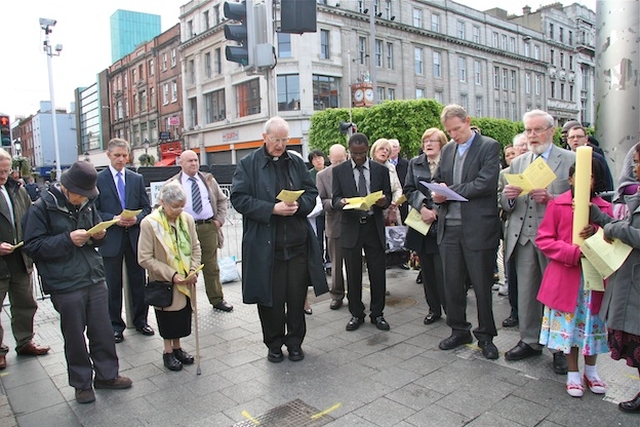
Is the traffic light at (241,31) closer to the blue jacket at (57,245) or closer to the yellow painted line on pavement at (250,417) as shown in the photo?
the blue jacket at (57,245)

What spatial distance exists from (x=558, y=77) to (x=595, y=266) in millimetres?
64567

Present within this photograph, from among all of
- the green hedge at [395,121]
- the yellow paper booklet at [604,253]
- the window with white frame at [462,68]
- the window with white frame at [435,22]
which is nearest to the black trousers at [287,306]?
the yellow paper booklet at [604,253]

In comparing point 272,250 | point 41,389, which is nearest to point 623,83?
point 272,250

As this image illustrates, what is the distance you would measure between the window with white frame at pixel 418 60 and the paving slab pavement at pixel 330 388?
39.7 metres

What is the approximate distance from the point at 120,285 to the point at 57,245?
186cm

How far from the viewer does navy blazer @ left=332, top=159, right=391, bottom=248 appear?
5414 mm

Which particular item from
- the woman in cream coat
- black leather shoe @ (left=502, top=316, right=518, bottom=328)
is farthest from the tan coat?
black leather shoe @ (left=502, top=316, right=518, bottom=328)

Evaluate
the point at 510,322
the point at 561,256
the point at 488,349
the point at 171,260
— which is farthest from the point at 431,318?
the point at 171,260

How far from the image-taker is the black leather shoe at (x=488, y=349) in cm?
442

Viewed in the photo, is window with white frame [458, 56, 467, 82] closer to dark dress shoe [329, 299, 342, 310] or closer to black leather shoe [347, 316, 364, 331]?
dark dress shoe [329, 299, 342, 310]

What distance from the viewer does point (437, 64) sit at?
1731 inches

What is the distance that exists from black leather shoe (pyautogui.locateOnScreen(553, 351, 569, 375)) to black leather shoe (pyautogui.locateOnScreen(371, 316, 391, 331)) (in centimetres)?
174

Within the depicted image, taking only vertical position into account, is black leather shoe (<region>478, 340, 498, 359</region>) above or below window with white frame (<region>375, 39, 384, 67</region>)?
below

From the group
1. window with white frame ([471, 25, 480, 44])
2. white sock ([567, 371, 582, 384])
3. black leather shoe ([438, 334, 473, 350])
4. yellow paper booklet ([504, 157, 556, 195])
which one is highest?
window with white frame ([471, 25, 480, 44])
